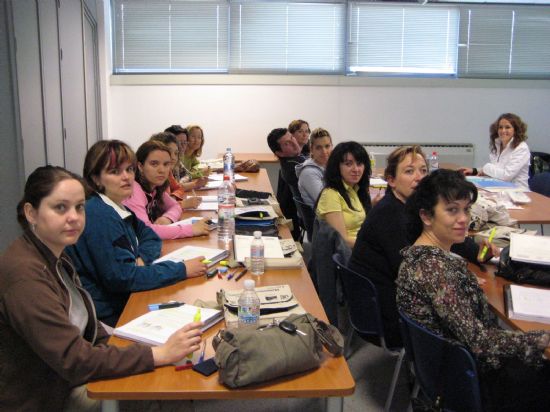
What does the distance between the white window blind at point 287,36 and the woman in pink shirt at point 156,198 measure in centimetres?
381

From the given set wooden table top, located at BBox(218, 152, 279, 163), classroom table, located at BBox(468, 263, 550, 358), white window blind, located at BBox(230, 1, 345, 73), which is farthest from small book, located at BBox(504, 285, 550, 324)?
white window blind, located at BBox(230, 1, 345, 73)

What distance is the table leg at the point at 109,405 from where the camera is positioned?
1.36 m

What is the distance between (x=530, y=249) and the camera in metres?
2.25

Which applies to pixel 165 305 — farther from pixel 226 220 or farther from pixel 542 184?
pixel 542 184

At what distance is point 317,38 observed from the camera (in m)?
6.65

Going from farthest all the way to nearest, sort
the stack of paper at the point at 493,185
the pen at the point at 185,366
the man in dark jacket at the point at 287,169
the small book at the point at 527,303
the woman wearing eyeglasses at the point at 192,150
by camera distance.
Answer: the woman wearing eyeglasses at the point at 192,150 → the man in dark jacket at the point at 287,169 → the stack of paper at the point at 493,185 → the small book at the point at 527,303 → the pen at the point at 185,366

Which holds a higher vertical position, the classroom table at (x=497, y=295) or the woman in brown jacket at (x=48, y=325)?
the woman in brown jacket at (x=48, y=325)

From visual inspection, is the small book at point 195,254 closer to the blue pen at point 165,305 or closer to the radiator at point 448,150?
the blue pen at point 165,305

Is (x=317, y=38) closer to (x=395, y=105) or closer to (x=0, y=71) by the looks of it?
(x=395, y=105)

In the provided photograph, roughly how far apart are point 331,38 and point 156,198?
429 centimetres

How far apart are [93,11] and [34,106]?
2.93 meters

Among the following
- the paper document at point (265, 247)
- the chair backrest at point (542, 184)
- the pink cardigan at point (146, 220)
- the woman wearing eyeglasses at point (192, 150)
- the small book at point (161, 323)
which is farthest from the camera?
the woman wearing eyeglasses at point (192, 150)

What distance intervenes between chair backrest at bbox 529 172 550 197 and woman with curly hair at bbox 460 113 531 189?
23 cm

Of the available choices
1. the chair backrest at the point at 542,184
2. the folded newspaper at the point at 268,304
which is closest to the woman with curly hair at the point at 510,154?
the chair backrest at the point at 542,184
